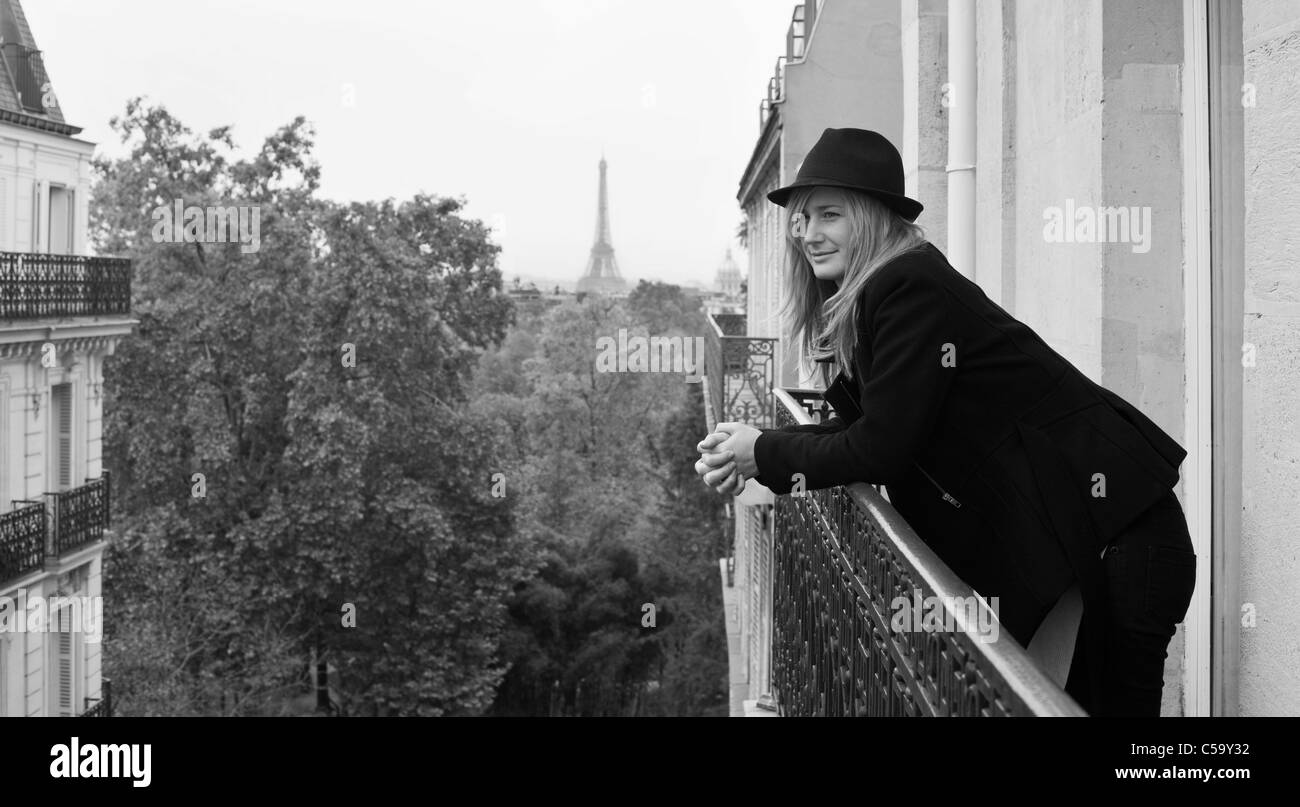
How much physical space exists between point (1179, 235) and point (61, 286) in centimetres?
1943

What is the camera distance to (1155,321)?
464 centimetres

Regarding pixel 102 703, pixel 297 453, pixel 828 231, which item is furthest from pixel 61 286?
pixel 828 231

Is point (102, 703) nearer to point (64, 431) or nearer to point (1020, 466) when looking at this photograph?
point (64, 431)

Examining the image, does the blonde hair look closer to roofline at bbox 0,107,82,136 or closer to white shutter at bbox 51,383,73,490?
roofline at bbox 0,107,82,136

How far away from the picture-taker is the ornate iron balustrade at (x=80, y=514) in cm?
1988

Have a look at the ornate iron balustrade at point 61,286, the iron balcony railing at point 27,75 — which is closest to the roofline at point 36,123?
the iron balcony railing at point 27,75

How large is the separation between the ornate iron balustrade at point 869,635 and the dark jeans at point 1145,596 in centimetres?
41

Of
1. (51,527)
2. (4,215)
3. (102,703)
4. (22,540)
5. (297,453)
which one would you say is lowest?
(102,703)

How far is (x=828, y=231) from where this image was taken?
3.07m

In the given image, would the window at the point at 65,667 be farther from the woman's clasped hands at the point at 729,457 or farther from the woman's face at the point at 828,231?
the woman's face at the point at 828,231

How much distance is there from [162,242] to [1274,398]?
94.7 feet

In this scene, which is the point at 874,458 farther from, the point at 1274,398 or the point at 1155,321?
the point at 1155,321

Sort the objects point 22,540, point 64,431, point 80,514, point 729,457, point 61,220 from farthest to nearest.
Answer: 1. point 61,220
2. point 64,431
3. point 80,514
4. point 22,540
5. point 729,457

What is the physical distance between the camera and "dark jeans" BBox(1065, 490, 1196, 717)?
262cm
